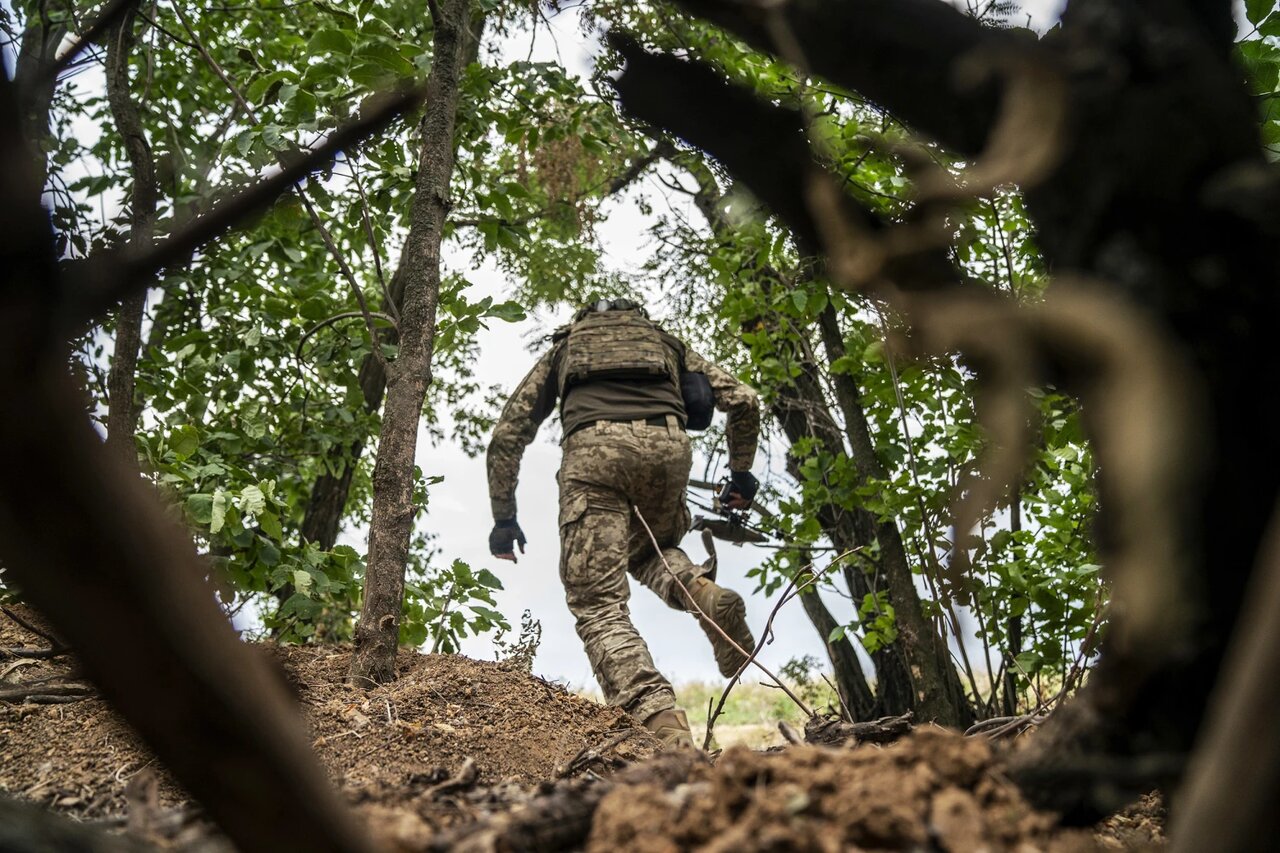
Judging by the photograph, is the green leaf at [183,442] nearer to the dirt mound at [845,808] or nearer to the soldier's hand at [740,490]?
the dirt mound at [845,808]

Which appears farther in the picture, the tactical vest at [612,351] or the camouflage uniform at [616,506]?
the tactical vest at [612,351]

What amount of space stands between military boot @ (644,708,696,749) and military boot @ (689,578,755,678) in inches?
20.7

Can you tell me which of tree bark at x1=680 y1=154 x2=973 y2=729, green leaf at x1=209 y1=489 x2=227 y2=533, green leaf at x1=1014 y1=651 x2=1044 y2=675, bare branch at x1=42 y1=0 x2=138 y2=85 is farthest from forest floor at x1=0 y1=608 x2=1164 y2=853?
tree bark at x1=680 y1=154 x2=973 y2=729

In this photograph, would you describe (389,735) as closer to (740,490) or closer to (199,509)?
(199,509)

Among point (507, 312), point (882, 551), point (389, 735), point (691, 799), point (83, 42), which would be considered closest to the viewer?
point (83, 42)

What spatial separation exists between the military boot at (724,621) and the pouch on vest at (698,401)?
50.4 inches

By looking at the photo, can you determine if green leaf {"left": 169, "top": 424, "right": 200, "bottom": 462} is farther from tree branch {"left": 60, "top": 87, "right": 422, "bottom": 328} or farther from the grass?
the grass

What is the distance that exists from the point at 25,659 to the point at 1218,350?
10.9 feet

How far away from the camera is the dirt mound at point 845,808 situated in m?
0.95

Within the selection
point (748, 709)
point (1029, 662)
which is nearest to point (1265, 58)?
point (1029, 662)

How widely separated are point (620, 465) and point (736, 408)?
3.65 ft

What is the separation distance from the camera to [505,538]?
537 cm

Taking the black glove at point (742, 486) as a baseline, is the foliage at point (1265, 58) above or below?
above

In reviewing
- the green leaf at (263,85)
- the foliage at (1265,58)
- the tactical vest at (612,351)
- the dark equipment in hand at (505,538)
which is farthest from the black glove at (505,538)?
the foliage at (1265,58)
